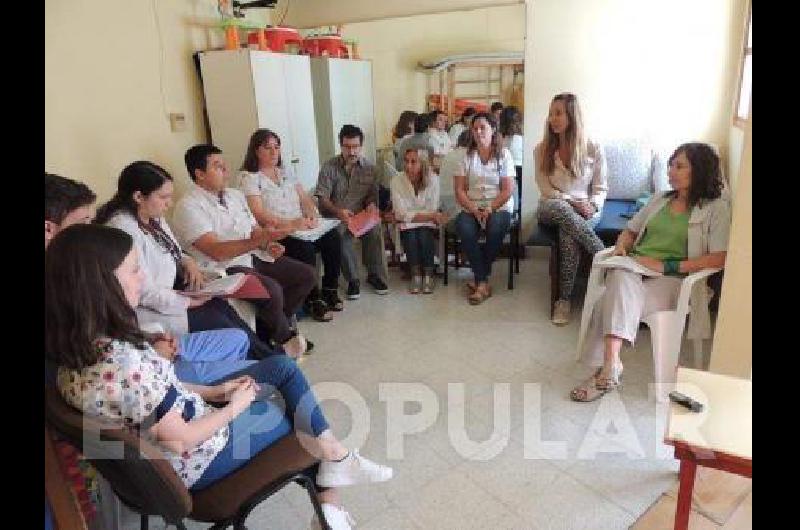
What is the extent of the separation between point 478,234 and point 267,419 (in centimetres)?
231

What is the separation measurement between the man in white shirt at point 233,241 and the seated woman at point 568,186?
146 centimetres

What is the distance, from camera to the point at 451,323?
3.15m

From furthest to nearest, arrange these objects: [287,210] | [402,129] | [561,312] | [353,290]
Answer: [402,129] → [353,290] → [287,210] → [561,312]

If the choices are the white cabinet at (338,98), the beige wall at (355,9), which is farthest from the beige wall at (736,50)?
the white cabinet at (338,98)

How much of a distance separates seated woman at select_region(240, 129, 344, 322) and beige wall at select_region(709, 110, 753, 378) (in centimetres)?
208

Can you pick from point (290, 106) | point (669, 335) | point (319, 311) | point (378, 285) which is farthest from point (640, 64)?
point (319, 311)

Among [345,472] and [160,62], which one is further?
[160,62]

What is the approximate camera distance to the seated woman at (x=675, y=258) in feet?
7.59

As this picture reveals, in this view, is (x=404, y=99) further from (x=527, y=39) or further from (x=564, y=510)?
(x=564, y=510)

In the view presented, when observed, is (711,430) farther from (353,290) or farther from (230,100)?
A: (230,100)

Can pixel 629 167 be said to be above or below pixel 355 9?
below

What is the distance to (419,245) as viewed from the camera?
3.68 meters

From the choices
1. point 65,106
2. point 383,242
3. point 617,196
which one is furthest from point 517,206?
point 65,106
